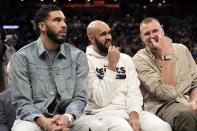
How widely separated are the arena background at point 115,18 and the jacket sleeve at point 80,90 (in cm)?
1165

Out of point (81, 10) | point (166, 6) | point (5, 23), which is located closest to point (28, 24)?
point (5, 23)

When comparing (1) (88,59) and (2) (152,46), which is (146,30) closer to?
(2) (152,46)

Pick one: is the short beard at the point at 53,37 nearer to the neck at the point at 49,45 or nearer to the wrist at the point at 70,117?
the neck at the point at 49,45

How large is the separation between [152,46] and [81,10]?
1044 inches

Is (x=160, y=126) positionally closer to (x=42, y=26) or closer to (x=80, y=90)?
(x=80, y=90)

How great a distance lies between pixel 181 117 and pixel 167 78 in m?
0.38

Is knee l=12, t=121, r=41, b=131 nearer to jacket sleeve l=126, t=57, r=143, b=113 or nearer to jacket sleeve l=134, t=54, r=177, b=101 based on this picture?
jacket sleeve l=126, t=57, r=143, b=113

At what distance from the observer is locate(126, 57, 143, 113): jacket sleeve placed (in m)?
3.87

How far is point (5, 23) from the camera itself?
78.8 ft

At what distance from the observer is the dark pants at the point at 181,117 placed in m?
3.64

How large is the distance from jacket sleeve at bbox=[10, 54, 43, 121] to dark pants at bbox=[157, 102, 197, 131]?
1.16 m

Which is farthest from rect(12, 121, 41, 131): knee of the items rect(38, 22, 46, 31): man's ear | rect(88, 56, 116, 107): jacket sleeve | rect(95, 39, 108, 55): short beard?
rect(95, 39, 108, 55): short beard

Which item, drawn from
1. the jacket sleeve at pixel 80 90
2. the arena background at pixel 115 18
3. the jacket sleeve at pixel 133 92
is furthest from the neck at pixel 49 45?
the arena background at pixel 115 18

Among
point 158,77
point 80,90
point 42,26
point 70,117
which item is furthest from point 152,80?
point 42,26
